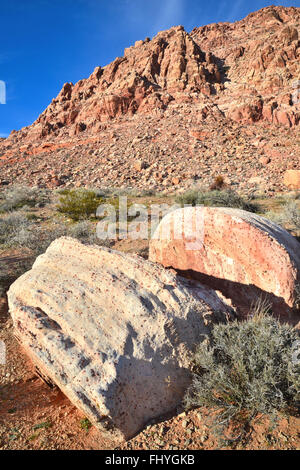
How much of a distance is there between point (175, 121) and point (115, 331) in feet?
104

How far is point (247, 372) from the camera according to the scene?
7.13 feet

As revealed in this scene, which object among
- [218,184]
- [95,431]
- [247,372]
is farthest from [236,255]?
[218,184]

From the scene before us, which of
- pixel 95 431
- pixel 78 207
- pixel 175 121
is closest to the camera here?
pixel 95 431

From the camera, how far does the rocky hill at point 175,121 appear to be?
2238 cm

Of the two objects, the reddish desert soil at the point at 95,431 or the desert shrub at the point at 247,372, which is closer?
the reddish desert soil at the point at 95,431

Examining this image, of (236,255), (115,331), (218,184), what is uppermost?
(218,184)

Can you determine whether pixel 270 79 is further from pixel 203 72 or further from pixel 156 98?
pixel 156 98

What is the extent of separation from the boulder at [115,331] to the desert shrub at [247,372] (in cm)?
19

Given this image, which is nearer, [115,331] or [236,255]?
[115,331]

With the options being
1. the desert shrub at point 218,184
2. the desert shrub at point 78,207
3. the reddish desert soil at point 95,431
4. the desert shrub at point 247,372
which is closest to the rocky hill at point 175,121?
the desert shrub at point 218,184

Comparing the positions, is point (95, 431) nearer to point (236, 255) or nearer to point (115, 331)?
point (115, 331)

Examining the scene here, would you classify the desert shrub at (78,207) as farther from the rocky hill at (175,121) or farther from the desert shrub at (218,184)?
the desert shrub at (218,184)

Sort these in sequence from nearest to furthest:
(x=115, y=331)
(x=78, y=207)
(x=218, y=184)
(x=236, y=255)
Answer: (x=115, y=331) < (x=236, y=255) < (x=78, y=207) < (x=218, y=184)

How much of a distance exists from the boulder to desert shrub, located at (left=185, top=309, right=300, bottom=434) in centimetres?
19
